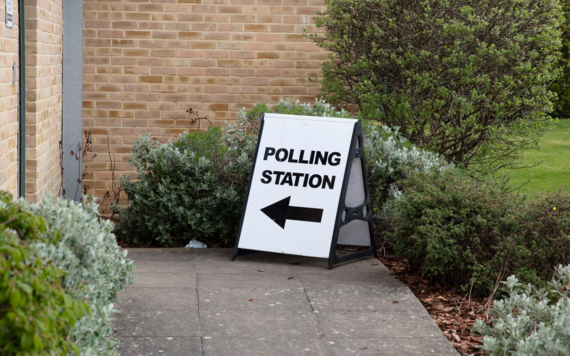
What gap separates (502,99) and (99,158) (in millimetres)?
4901

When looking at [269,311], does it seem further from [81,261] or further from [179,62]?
[179,62]

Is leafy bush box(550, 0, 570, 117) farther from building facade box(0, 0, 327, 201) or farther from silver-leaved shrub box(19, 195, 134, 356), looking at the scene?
silver-leaved shrub box(19, 195, 134, 356)

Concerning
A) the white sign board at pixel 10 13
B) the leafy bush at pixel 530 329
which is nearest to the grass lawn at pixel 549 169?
the leafy bush at pixel 530 329

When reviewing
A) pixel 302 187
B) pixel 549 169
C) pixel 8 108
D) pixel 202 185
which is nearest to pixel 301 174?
pixel 302 187

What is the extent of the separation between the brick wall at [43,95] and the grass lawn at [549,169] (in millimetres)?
6768

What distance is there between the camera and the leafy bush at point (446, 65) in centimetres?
667

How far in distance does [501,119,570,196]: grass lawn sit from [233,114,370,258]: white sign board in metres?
5.13

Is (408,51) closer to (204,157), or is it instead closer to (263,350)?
(204,157)

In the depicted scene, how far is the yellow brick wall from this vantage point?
14.3 feet

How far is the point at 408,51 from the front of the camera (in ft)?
21.9

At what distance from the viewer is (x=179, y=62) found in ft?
24.0

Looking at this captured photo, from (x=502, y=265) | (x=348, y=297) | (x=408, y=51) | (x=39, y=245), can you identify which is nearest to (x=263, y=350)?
(x=348, y=297)

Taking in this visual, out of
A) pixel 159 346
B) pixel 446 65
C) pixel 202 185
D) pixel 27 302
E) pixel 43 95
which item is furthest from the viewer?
pixel 446 65

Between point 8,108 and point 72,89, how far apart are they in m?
2.65
